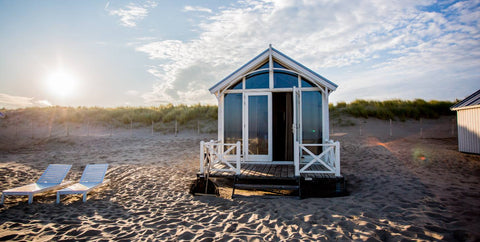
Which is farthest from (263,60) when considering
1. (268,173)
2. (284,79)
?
(268,173)

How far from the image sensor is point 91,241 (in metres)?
4.02

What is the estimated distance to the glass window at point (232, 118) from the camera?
8.80 m

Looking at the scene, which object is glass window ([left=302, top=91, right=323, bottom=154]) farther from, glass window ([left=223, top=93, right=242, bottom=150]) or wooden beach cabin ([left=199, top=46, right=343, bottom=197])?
glass window ([left=223, top=93, right=242, bottom=150])

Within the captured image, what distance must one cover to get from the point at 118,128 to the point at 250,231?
20.3 meters

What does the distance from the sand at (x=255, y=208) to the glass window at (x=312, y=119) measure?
1.97 m

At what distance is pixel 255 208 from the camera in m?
5.69

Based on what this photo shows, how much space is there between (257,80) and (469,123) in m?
10.4

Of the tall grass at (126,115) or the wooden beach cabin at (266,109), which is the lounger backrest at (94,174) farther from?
the tall grass at (126,115)

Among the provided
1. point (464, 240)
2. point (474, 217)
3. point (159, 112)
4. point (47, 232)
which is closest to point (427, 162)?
point (474, 217)

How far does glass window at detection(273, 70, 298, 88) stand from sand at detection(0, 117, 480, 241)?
154 inches

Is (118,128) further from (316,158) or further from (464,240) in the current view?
(464,240)

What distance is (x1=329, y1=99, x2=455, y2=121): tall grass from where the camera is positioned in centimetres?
2098

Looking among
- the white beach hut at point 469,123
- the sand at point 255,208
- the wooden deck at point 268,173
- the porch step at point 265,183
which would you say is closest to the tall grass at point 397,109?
the white beach hut at point 469,123

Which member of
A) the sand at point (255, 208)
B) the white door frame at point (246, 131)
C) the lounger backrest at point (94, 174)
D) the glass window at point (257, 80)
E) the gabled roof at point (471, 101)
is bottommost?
the sand at point (255, 208)
